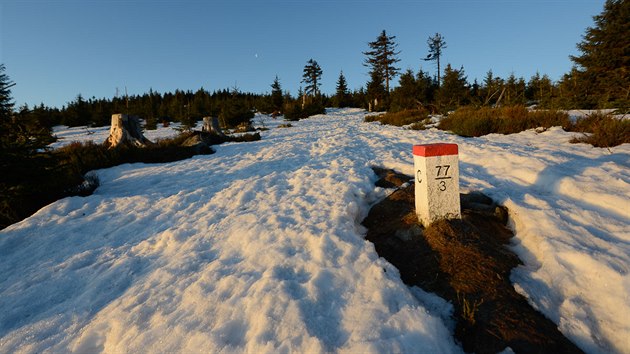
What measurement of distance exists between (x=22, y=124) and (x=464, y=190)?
7.50m

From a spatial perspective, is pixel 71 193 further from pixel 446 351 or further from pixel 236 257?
pixel 446 351

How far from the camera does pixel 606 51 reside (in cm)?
1623

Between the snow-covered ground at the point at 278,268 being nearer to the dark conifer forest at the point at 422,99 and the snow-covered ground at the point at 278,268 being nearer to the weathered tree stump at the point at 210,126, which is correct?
the dark conifer forest at the point at 422,99

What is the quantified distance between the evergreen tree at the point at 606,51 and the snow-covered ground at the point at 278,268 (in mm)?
16319

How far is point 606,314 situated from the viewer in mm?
1890

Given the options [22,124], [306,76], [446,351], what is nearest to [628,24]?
[446,351]

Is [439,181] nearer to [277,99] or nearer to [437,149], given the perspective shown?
[437,149]

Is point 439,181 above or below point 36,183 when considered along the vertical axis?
below

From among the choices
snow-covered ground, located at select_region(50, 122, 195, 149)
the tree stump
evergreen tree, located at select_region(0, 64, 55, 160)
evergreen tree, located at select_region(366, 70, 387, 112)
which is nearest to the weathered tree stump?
snow-covered ground, located at select_region(50, 122, 195, 149)

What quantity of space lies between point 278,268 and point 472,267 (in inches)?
69.9

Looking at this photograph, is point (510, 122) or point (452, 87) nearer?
point (510, 122)

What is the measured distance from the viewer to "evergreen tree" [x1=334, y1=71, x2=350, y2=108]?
44438mm

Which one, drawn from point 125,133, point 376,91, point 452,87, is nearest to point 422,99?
point 452,87

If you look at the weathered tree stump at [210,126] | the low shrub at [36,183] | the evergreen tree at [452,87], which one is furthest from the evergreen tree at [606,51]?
the low shrub at [36,183]
